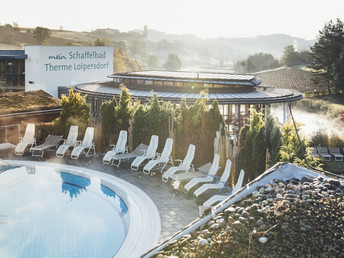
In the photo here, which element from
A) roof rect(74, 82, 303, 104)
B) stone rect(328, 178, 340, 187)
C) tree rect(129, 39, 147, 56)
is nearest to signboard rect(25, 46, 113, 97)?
roof rect(74, 82, 303, 104)

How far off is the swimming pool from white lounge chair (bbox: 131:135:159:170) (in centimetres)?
115

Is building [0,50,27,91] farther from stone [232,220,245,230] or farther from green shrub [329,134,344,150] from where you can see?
stone [232,220,245,230]

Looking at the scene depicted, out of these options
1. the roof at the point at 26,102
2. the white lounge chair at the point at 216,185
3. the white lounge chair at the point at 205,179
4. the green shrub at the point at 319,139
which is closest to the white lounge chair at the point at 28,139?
the roof at the point at 26,102

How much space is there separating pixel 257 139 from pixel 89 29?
12749 cm

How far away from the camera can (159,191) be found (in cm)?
1088

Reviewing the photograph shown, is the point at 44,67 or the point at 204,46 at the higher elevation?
the point at 204,46

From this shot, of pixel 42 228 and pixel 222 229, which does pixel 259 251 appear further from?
pixel 42 228

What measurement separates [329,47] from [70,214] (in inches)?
1702

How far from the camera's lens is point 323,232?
18.4ft

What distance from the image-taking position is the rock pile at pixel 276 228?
5.44 meters

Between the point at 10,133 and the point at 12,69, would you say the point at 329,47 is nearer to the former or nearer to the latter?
the point at 12,69

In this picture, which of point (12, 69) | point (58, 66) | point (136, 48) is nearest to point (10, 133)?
point (58, 66)

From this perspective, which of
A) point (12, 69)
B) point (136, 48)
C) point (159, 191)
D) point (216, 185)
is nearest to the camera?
point (216, 185)

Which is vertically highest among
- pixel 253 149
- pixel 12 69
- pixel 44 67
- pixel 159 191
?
pixel 44 67
